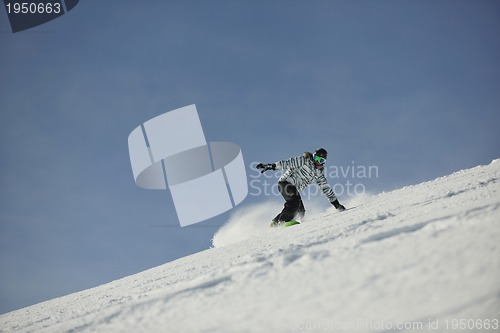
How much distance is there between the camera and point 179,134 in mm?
14141

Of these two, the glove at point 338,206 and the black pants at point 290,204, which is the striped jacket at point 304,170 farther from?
the glove at point 338,206

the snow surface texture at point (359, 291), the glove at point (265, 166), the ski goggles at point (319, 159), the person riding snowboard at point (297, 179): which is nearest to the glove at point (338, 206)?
the person riding snowboard at point (297, 179)

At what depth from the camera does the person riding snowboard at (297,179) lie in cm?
782

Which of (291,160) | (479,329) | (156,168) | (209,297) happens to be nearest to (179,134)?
(156,168)

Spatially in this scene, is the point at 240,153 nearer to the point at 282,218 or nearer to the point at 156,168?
the point at 156,168

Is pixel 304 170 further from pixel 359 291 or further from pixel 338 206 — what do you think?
pixel 359 291

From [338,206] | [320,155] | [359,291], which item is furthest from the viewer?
[320,155]

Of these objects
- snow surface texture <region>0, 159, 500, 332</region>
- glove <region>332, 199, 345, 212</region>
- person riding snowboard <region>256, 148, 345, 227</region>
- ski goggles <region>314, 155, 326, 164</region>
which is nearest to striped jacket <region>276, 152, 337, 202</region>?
person riding snowboard <region>256, 148, 345, 227</region>

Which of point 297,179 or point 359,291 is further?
point 297,179

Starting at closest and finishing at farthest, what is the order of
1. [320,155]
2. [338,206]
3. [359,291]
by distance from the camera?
[359,291], [338,206], [320,155]

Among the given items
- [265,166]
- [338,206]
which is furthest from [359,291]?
[265,166]

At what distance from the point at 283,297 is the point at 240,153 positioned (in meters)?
13.8

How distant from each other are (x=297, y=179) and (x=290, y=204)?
1.94 feet

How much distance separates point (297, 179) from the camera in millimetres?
8039
